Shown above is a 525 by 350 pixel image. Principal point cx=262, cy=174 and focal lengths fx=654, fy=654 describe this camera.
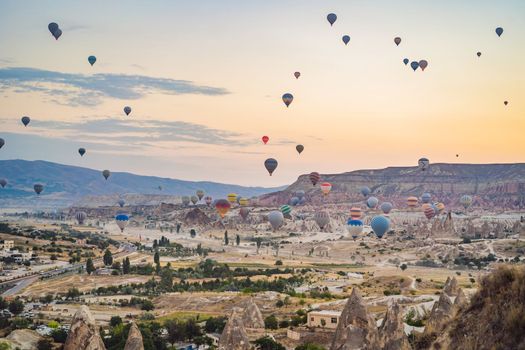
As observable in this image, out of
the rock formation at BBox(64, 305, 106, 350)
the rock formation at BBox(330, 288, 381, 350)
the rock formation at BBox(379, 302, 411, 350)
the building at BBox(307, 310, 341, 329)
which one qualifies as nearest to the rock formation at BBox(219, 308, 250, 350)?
the rock formation at BBox(330, 288, 381, 350)

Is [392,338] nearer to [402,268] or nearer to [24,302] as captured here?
[24,302]

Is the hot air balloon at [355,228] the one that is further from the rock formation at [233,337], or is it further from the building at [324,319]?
the rock formation at [233,337]

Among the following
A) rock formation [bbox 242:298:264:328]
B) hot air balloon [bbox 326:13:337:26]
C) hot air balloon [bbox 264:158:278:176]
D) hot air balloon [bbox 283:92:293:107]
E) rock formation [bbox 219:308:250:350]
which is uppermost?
hot air balloon [bbox 326:13:337:26]

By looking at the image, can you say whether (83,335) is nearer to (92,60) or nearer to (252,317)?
(252,317)

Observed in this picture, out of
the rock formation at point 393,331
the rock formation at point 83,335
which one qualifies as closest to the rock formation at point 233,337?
the rock formation at point 83,335

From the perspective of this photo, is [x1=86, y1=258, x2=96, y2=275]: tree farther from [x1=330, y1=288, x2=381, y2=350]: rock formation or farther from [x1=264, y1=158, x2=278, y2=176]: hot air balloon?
[x1=330, y1=288, x2=381, y2=350]: rock formation

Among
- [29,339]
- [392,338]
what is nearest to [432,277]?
[29,339]
